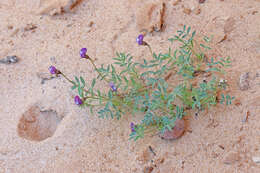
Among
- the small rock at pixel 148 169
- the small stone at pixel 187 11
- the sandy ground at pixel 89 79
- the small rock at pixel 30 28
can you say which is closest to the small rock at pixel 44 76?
the sandy ground at pixel 89 79

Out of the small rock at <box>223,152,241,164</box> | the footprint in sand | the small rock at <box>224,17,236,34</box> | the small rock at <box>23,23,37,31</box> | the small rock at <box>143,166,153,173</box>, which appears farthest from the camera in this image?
the small rock at <box>23,23,37,31</box>

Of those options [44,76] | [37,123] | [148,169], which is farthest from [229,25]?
[37,123]

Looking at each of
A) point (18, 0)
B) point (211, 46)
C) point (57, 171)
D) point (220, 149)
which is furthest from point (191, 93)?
point (18, 0)

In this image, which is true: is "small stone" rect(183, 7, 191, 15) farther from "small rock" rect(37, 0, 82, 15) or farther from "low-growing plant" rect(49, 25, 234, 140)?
"small rock" rect(37, 0, 82, 15)

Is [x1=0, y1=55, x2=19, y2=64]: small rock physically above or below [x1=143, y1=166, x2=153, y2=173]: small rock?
above

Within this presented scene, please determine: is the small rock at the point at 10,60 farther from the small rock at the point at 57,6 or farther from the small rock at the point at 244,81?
the small rock at the point at 244,81

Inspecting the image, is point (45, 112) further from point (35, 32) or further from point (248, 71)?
point (248, 71)

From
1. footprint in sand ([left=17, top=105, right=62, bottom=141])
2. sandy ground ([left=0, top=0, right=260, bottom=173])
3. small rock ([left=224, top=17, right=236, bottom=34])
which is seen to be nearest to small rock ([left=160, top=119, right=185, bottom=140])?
sandy ground ([left=0, top=0, right=260, bottom=173])

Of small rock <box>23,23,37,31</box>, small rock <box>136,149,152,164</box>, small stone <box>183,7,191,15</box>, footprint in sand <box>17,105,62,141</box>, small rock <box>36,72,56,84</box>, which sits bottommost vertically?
small rock <box>136,149,152,164</box>
